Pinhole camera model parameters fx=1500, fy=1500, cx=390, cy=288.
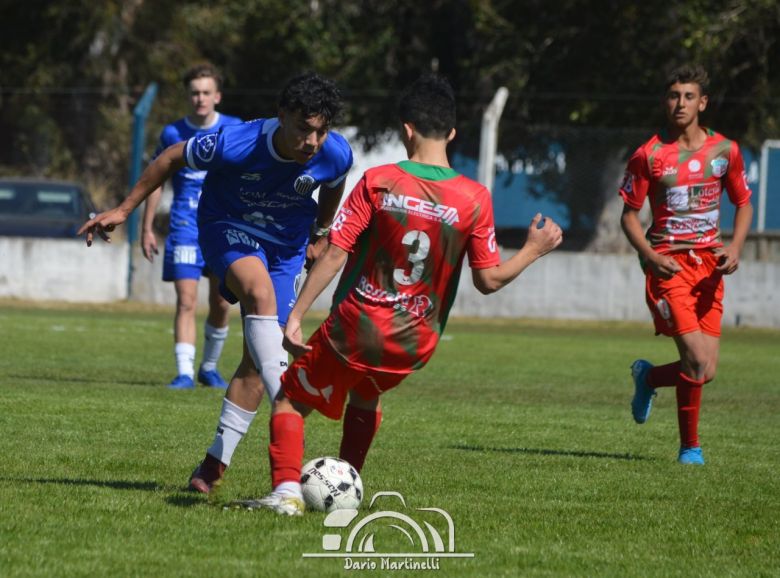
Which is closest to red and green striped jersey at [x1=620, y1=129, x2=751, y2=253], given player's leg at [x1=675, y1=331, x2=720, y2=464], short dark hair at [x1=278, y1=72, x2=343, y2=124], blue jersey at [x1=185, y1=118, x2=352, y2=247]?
player's leg at [x1=675, y1=331, x2=720, y2=464]

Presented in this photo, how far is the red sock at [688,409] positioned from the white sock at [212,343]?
3.96 metres

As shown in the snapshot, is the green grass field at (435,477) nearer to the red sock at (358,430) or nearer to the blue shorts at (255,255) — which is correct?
the red sock at (358,430)

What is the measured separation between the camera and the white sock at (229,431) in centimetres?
626

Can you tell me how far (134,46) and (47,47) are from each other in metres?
2.03

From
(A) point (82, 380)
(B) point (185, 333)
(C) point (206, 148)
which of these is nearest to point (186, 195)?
(B) point (185, 333)

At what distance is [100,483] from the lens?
641 cm

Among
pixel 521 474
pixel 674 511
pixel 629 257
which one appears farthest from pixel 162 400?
pixel 629 257

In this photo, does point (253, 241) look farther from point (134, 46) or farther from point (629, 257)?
point (134, 46)

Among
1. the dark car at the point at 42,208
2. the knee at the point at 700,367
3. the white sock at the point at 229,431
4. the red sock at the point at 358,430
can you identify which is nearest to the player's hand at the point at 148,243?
the knee at the point at 700,367

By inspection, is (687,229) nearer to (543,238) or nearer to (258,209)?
(258,209)

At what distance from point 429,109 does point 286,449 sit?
1.39 meters

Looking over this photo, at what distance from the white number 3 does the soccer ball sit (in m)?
0.82

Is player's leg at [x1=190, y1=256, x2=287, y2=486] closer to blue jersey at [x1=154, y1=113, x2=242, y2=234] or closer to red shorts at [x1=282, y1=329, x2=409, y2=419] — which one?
red shorts at [x1=282, y1=329, x2=409, y2=419]

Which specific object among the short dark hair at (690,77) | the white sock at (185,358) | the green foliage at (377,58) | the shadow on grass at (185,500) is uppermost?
the green foliage at (377,58)
